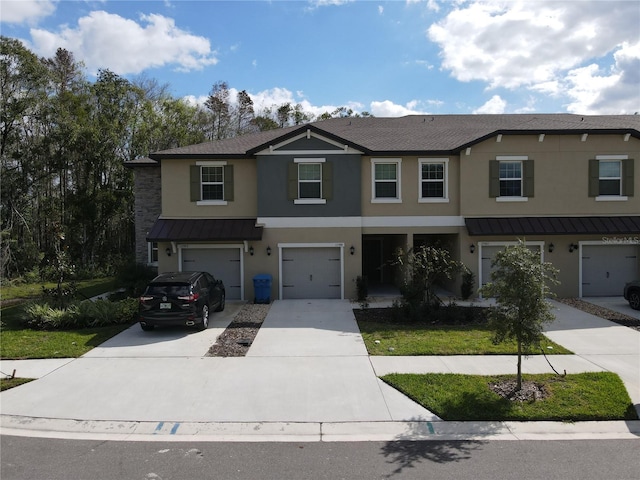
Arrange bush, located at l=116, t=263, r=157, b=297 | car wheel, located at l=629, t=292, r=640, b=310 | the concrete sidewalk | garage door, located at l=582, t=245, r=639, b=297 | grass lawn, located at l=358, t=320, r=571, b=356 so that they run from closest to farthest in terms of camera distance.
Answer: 1. the concrete sidewalk
2. grass lawn, located at l=358, t=320, r=571, b=356
3. car wheel, located at l=629, t=292, r=640, b=310
4. garage door, located at l=582, t=245, r=639, b=297
5. bush, located at l=116, t=263, r=157, b=297

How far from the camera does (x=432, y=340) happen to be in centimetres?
1073

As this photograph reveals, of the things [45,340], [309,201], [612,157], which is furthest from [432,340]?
[612,157]

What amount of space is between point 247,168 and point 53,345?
9070 mm

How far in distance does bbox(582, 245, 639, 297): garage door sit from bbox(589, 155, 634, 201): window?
2026 mm

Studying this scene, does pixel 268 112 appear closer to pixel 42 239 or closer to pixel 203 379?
pixel 42 239

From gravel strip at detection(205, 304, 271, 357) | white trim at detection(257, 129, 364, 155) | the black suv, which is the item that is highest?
white trim at detection(257, 129, 364, 155)

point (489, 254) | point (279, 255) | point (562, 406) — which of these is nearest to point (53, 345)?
point (279, 255)

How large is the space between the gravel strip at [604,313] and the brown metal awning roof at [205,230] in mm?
11464

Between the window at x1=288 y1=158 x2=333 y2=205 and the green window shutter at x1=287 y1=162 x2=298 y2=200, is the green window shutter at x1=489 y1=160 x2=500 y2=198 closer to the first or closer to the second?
the window at x1=288 y1=158 x2=333 y2=205

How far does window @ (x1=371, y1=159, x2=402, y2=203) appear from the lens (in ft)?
54.8

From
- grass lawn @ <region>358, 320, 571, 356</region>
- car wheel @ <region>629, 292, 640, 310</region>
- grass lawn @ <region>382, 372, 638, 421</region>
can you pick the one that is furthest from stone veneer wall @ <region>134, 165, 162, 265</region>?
car wheel @ <region>629, 292, 640, 310</region>

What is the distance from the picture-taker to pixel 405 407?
6.99 m

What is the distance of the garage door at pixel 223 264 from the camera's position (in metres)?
16.7

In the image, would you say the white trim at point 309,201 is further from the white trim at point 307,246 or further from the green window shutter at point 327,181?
the white trim at point 307,246
